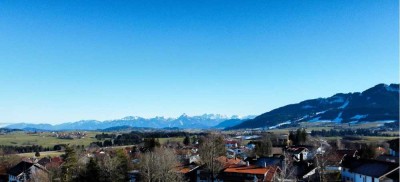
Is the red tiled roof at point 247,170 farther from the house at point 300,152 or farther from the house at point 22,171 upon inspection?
the house at point 22,171

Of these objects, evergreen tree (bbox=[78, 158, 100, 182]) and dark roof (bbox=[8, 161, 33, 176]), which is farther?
dark roof (bbox=[8, 161, 33, 176])

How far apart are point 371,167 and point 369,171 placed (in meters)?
0.68

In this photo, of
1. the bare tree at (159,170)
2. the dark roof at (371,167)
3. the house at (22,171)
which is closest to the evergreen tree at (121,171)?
the bare tree at (159,170)

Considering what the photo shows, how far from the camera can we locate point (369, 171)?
167ft

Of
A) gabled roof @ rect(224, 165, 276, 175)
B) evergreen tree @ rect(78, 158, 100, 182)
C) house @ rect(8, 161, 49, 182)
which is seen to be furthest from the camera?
house @ rect(8, 161, 49, 182)

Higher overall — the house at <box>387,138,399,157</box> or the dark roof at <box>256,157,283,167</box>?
the house at <box>387,138,399,157</box>

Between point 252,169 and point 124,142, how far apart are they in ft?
385

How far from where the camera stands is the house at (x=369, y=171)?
155ft

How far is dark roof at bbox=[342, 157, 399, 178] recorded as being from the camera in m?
47.9

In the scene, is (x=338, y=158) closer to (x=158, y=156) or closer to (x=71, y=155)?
(x=158, y=156)

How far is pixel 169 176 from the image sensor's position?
5516cm

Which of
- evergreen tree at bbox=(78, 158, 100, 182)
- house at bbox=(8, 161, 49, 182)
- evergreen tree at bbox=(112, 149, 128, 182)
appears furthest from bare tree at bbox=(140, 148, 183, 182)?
house at bbox=(8, 161, 49, 182)

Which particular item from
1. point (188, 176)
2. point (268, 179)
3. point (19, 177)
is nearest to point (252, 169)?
point (268, 179)

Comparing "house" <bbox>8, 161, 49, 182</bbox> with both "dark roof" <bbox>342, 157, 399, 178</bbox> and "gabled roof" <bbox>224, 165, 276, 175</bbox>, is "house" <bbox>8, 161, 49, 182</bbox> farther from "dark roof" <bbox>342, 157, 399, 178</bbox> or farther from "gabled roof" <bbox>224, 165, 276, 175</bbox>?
"dark roof" <bbox>342, 157, 399, 178</bbox>
